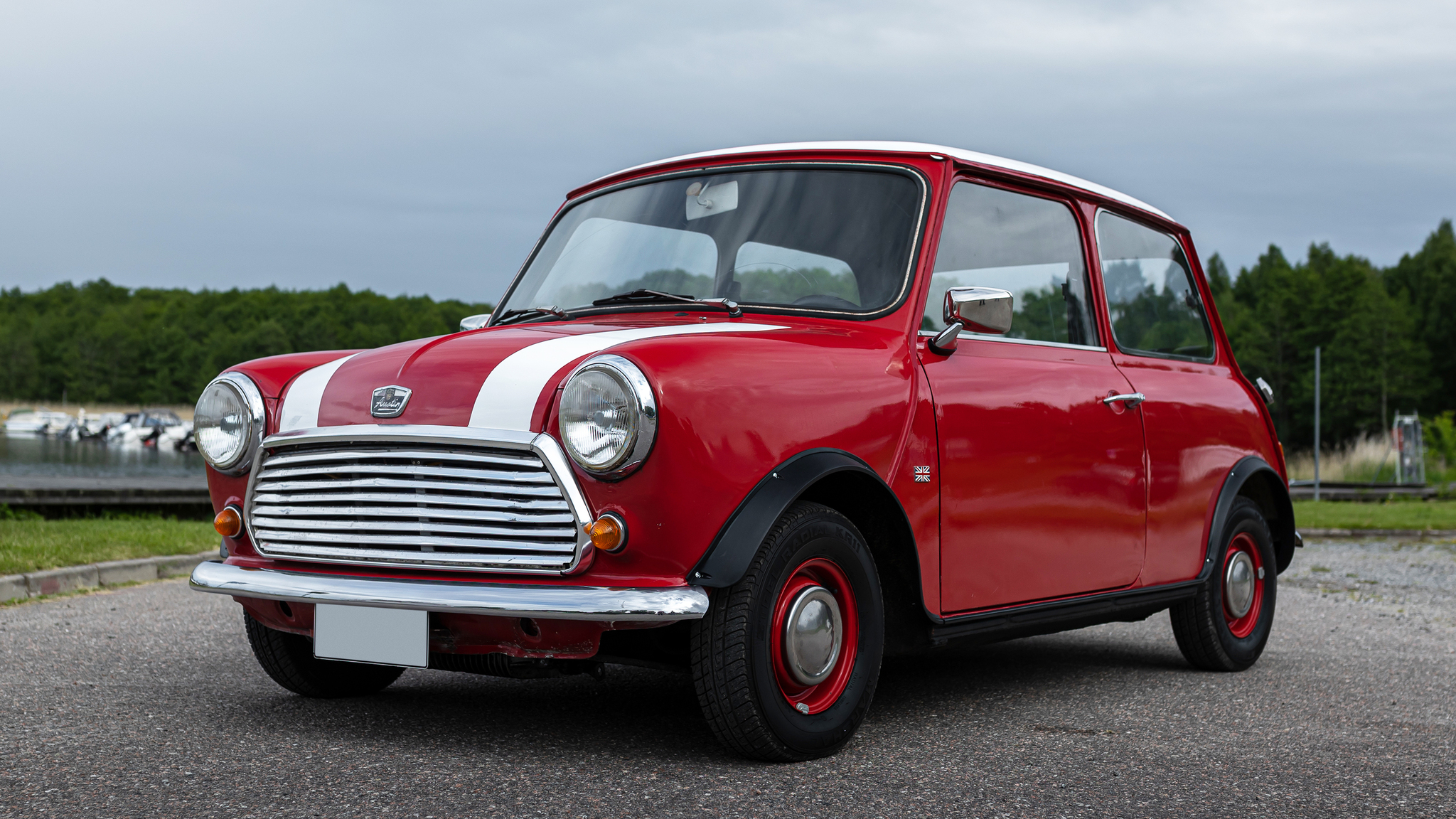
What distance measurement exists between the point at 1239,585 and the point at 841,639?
117 inches

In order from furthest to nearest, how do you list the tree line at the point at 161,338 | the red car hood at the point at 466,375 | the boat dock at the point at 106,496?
the tree line at the point at 161,338
the boat dock at the point at 106,496
the red car hood at the point at 466,375

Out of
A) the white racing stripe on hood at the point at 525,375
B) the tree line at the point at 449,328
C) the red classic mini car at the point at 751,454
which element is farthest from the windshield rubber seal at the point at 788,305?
the tree line at the point at 449,328

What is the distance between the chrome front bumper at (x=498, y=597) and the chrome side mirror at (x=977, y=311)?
135 cm

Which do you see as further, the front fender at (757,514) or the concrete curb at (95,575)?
the concrete curb at (95,575)

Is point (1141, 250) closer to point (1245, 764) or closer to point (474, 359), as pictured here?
point (1245, 764)

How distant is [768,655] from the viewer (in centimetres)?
336

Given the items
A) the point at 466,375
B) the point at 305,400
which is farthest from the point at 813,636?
the point at 305,400

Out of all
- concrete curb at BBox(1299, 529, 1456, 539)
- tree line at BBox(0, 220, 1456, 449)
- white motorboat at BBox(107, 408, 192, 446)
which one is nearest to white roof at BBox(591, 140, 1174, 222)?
concrete curb at BBox(1299, 529, 1456, 539)

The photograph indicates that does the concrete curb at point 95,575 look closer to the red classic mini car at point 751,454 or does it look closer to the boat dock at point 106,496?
the red classic mini car at point 751,454

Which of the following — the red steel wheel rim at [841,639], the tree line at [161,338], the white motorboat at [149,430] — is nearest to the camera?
the red steel wheel rim at [841,639]

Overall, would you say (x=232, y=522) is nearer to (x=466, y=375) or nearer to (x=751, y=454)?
(x=466, y=375)

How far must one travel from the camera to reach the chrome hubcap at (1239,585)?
5809 millimetres

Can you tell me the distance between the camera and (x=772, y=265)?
4367 mm

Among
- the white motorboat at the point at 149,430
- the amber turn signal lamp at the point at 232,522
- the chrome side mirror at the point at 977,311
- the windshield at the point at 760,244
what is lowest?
the white motorboat at the point at 149,430
